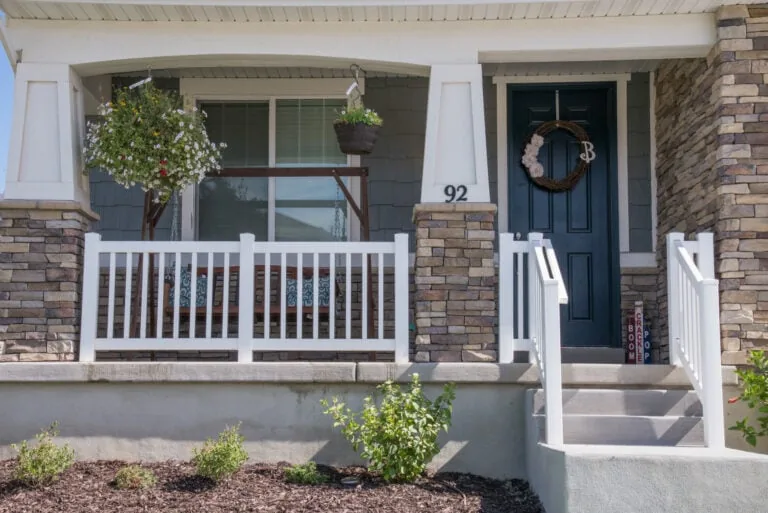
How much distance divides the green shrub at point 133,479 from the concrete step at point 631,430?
224 centimetres

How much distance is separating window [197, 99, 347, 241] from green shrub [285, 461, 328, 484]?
2594 mm

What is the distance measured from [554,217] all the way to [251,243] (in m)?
2.83

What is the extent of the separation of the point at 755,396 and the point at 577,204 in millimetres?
2638

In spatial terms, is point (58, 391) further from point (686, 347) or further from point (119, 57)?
point (686, 347)

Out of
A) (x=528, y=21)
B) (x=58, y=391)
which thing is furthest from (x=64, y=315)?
(x=528, y=21)

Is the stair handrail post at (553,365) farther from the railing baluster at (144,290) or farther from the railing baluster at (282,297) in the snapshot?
the railing baluster at (144,290)

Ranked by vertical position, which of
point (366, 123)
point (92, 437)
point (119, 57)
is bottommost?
point (92, 437)

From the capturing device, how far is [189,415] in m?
5.57

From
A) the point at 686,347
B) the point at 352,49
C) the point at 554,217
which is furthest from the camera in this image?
the point at 554,217

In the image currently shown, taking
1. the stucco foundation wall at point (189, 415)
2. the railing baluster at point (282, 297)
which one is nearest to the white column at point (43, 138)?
the stucco foundation wall at point (189, 415)

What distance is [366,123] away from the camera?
6262 millimetres

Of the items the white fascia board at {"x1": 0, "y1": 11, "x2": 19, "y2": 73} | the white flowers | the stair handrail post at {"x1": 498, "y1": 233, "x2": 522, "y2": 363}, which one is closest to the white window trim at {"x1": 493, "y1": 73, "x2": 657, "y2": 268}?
the white flowers

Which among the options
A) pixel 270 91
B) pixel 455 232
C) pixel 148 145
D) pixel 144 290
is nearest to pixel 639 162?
pixel 455 232

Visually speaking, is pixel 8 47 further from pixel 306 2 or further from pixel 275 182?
pixel 275 182
